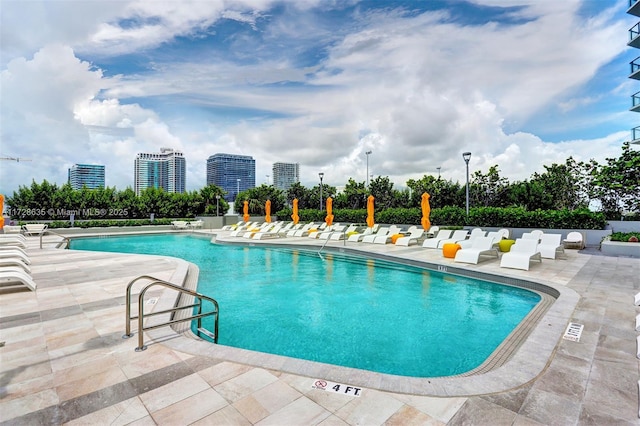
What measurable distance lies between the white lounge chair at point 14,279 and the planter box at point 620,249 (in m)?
15.3

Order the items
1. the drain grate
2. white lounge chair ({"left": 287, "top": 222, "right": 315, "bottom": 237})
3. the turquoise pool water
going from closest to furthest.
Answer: the drain grate, the turquoise pool water, white lounge chair ({"left": 287, "top": 222, "right": 315, "bottom": 237})

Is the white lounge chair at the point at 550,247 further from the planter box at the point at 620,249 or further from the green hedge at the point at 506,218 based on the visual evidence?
the green hedge at the point at 506,218

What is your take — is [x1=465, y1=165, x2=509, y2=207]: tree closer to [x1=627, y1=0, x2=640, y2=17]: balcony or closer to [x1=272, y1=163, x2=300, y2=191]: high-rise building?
[x1=627, y1=0, x2=640, y2=17]: balcony

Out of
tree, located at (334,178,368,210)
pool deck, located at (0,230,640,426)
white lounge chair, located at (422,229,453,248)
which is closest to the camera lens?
pool deck, located at (0,230,640,426)

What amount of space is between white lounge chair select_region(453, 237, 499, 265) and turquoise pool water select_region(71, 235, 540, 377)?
957 mm

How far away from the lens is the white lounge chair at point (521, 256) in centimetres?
789

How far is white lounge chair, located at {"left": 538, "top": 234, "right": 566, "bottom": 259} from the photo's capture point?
30.7ft

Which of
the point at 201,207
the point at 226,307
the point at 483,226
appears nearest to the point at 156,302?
the point at 226,307

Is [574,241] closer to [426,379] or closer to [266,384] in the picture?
[426,379]

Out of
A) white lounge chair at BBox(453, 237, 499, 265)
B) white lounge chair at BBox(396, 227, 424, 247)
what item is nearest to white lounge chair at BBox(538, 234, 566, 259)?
white lounge chair at BBox(453, 237, 499, 265)

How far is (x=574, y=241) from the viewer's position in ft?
38.4

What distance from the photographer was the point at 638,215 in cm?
1359

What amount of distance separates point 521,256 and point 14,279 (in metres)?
→ 11.2

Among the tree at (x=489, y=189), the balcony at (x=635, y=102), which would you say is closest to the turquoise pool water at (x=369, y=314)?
the tree at (x=489, y=189)
